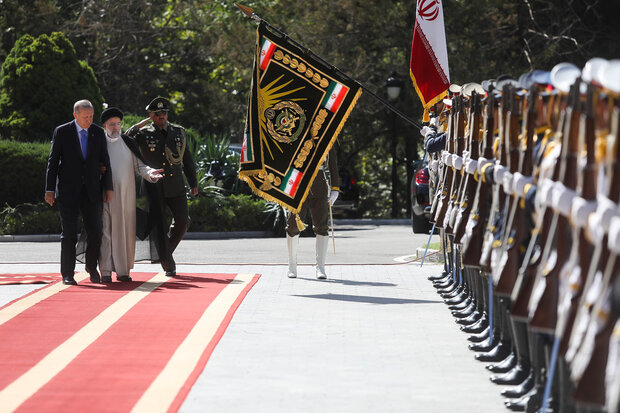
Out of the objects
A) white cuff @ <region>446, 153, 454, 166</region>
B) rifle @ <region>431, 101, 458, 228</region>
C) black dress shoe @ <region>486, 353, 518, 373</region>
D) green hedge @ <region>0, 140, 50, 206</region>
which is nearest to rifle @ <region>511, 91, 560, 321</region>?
black dress shoe @ <region>486, 353, 518, 373</region>

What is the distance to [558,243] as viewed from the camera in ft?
17.8

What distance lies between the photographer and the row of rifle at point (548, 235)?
14.5 ft

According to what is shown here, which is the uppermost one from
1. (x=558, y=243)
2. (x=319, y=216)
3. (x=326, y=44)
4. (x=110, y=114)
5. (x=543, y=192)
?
(x=326, y=44)

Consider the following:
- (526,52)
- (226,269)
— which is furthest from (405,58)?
(226,269)

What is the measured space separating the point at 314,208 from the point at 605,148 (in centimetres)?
951

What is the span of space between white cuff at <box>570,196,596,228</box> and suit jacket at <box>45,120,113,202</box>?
8.57m

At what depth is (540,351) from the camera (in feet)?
20.9

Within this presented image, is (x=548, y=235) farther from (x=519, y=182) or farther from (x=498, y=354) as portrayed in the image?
(x=498, y=354)

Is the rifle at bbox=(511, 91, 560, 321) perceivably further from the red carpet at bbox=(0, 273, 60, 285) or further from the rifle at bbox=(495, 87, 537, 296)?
the red carpet at bbox=(0, 273, 60, 285)

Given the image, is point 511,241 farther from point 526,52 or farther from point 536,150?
point 526,52

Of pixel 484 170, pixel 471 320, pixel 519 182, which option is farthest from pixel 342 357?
pixel 519 182

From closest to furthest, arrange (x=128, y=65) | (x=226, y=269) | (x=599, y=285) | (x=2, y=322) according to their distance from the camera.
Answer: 1. (x=599, y=285)
2. (x=2, y=322)
3. (x=226, y=269)
4. (x=128, y=65)

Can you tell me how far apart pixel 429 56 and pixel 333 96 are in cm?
272

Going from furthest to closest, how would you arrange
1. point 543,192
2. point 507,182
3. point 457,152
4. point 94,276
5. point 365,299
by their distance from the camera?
1. point 94,276
2. point 365,299
3. point 457,152
4. point 507,182
5. point 543,192
